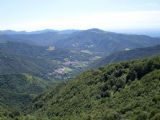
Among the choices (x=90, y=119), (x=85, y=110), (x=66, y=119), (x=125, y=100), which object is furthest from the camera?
(x=85, y=110)

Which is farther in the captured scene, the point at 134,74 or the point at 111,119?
the point at 134,74

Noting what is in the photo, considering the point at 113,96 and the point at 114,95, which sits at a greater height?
the point at 114,95

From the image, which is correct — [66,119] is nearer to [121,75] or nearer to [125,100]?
[125,100]

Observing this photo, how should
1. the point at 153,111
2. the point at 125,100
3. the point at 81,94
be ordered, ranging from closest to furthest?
1. the point at 153,111
2. the point at 125,100
3. the point at 81,94

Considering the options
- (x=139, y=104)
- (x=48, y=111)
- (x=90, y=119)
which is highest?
(x=139, y=104)

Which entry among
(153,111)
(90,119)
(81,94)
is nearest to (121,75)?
(81,94)

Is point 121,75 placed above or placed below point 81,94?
above

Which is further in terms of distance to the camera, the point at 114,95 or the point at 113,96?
the point at 114,95
